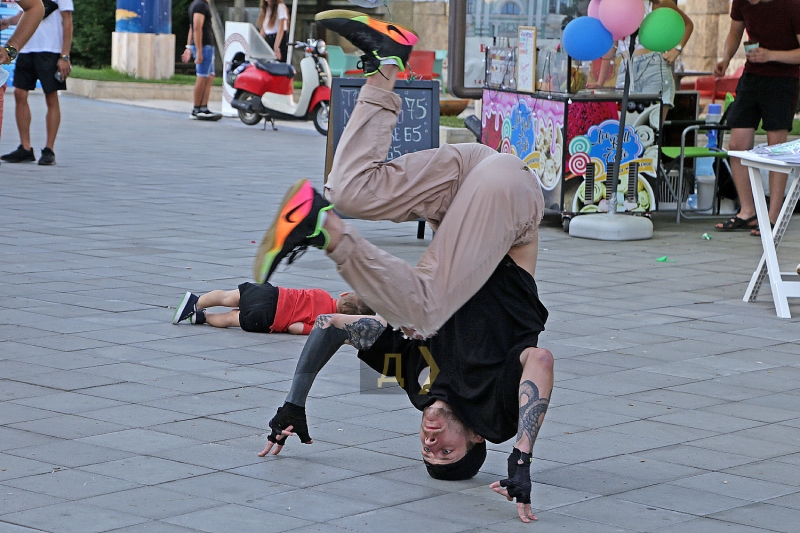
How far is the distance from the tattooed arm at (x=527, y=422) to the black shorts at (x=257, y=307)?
7.63 ft

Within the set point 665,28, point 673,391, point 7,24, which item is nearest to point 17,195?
point 7,24

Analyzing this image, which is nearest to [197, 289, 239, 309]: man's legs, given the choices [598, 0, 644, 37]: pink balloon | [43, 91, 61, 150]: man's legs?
[598, 0, 644, 37]: pink balloon

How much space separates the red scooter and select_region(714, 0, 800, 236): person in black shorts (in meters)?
8.14

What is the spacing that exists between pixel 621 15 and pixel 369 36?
5.41 m

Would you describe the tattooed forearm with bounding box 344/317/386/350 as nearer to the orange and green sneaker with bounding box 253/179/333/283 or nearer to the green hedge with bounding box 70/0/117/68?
the orange and green sneaker with bounding box 253/179/333/283

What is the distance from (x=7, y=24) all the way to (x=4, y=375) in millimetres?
5303

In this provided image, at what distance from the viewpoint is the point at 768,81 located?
910 cm

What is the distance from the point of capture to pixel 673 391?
5.02 metres

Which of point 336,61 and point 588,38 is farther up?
point 336,61

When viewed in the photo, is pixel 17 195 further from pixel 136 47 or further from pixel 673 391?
pixel 136 47

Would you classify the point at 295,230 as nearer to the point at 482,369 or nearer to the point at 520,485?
the point at 482,369

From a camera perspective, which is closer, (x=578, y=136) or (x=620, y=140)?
(x=620, y=140)

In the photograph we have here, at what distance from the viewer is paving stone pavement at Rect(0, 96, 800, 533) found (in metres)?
3.54

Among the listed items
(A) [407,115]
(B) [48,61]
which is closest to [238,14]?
(B) [48,61]
